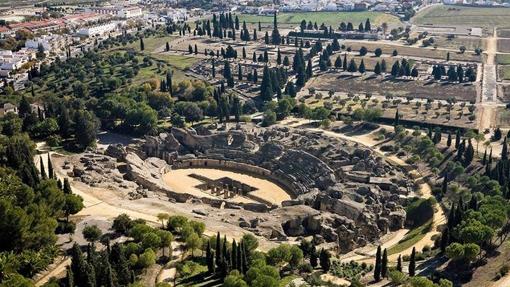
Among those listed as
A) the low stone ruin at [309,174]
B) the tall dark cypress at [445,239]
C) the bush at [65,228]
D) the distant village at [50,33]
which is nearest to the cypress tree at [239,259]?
the low stone ruin at [309,174]

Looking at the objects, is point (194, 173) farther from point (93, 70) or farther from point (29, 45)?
point (29, 45)

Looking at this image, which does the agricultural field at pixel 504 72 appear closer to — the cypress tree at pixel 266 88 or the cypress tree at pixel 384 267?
the cypress tree at pixel 266 88

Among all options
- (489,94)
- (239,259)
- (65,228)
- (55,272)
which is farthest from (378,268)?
(489,94)

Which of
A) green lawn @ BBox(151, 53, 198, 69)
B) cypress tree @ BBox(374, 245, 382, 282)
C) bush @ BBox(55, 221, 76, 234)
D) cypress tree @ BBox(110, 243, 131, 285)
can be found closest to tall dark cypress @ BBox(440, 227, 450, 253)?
cypress tree @ BBox(374, 245, 382, 282)

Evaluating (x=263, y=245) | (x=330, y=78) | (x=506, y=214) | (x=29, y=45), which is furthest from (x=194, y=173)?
(x=29, y=45)

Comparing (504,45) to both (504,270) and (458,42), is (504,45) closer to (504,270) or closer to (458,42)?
(458,42)

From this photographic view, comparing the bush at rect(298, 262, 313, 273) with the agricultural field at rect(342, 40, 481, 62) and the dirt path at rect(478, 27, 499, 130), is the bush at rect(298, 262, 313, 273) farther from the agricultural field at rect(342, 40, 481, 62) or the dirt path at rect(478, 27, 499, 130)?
the agricultural field at rect(342, 40, 481, 62)

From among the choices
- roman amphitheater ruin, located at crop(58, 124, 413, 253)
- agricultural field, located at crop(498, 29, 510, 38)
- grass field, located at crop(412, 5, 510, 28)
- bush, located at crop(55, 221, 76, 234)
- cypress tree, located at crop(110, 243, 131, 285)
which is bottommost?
roman amphitheater ruin, located at crop(58, 124, 413, 253)
